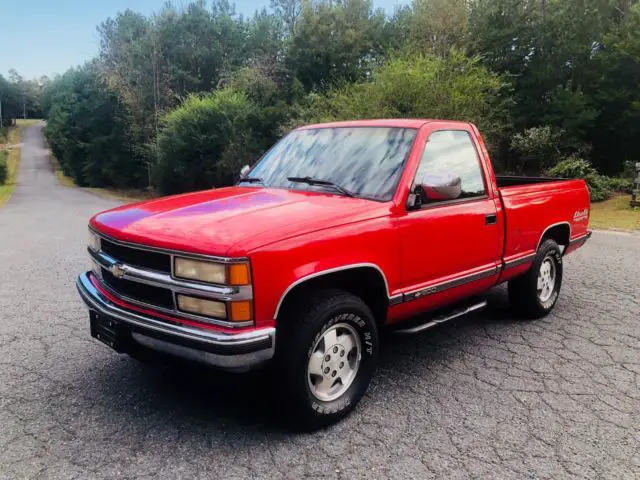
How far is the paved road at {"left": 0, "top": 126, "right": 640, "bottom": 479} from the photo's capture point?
9.34 feet

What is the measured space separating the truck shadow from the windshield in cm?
146

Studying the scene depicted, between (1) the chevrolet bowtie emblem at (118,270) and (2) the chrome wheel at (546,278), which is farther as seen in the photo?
(2) the chrome wheel at (546,278)

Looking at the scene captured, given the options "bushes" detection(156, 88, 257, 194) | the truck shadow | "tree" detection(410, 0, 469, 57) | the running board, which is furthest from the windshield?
"tree" detection(410, 0, 469, 57)

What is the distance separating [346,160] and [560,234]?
290cm

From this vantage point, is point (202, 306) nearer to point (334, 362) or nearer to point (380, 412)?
point (334, 362)

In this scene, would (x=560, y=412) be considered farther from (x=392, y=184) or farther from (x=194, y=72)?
(x=194, y=72)

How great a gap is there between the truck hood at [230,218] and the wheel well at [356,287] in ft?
1.10

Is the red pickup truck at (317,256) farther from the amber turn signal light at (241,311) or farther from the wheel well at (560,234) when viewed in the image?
the wheel well at (560,234)

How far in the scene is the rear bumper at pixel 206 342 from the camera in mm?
2719

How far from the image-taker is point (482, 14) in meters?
26.1

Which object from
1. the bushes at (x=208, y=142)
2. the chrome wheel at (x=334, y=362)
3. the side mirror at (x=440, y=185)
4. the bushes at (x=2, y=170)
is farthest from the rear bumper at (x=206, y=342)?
the bushes at (x=2, y=170)

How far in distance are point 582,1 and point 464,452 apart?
2699 cm

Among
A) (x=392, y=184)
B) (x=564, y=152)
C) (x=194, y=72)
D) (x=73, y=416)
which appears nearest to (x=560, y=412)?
(x=392, y=184)

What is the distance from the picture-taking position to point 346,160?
158 inches
